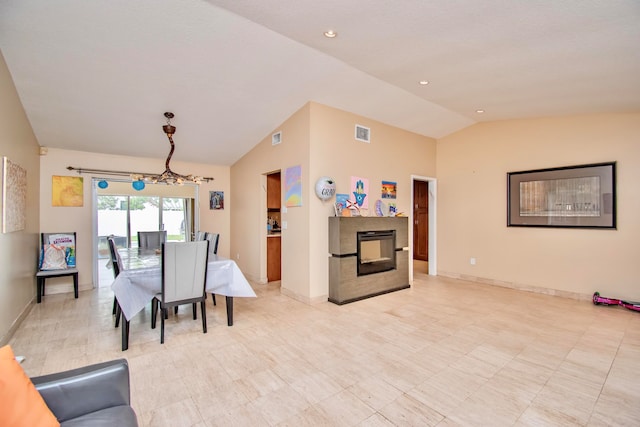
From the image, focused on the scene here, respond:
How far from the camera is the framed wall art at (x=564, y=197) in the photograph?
13.9 ft

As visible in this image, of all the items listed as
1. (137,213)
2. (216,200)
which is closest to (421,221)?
(216,200)

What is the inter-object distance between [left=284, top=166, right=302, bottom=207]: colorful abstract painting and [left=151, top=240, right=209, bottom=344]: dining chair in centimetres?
162

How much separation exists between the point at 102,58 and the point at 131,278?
7.22 ft

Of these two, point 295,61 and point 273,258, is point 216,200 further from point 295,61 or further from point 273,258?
point 295,61

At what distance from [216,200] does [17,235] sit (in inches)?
127

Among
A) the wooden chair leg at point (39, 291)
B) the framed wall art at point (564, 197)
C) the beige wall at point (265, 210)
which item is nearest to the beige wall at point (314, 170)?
the beige wall at point (265, 210)

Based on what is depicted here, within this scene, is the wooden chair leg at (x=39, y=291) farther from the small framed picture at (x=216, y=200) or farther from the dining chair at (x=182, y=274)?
the small framed picture at (x=216, y=200)

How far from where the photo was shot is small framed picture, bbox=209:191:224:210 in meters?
6.31

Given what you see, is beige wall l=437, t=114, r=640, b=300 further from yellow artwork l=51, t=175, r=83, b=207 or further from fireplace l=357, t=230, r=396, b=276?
yellow artwork l=51, t=175, r=83, b=207

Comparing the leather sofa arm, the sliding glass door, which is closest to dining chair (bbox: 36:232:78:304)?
the sliding glass door

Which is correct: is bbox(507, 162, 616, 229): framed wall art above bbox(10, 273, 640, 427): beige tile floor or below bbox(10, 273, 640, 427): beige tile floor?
above

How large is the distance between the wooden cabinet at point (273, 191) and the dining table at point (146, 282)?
2.00 meters

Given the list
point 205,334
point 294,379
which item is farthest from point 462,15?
point 205,334

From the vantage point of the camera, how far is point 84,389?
4.37 ft
